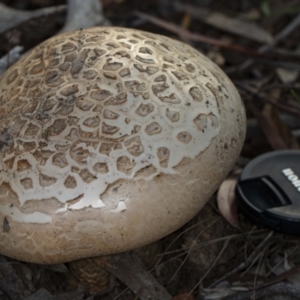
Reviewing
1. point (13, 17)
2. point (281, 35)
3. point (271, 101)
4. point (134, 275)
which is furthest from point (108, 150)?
point (281, 35)

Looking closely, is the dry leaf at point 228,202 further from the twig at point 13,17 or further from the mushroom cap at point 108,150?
the twig at point 13,17

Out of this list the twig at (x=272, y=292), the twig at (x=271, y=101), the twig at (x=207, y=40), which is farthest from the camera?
the twig at (x=207, y=40)

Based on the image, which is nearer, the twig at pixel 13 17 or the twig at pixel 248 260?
the twig at pixel 248 260

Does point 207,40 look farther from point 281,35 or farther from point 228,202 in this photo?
point 228,202

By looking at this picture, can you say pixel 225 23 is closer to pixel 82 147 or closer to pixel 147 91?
pixel 147 91

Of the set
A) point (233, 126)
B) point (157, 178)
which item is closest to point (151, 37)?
point (233, 126)

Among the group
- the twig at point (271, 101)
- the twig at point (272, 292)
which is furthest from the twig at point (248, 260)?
the twig at point (271, 101)

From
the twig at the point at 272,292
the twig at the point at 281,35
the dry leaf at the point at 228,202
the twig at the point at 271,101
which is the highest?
the twig at the point at 281,35

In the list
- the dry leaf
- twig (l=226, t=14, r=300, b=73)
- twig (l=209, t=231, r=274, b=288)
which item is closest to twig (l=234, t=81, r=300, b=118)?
twig (l=226, t=14, r=300, b=73)
